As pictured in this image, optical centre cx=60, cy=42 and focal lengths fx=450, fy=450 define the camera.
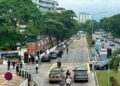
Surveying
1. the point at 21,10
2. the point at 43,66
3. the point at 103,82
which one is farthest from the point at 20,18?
the point at 103,82

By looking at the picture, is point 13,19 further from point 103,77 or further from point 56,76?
point 56,76

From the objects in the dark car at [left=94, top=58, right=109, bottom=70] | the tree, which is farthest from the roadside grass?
the tree

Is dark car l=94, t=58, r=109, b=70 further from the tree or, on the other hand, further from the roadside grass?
the tree

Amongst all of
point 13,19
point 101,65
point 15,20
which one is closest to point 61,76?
point 101,65

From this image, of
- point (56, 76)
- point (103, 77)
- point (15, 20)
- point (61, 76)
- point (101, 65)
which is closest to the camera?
point (61, 76)

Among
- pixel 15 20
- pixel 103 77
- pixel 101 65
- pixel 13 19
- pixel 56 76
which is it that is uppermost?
pixel 13 19

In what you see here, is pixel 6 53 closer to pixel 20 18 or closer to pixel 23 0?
pixel 20 18

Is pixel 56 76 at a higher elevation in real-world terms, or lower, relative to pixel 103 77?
higher

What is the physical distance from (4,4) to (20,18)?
3.80 m

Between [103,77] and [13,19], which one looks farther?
[13,19]

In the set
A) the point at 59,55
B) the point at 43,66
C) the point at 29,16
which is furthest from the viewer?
the point at 29,16

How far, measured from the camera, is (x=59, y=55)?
3083 inches

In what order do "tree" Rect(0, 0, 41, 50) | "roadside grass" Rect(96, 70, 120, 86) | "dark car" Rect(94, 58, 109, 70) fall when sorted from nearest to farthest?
1. "roadside grass" Rect(96, 70, 120, 86)
2. "dark car" Rect(94, 58, 109, 70)
3. "tree" Rect(0, 0, 41, 50)

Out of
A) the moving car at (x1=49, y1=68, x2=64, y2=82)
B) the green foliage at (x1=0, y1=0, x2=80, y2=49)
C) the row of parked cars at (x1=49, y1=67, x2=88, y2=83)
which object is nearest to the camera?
the moving car at (x1=49, y1=68, x2=64, y2=82)
